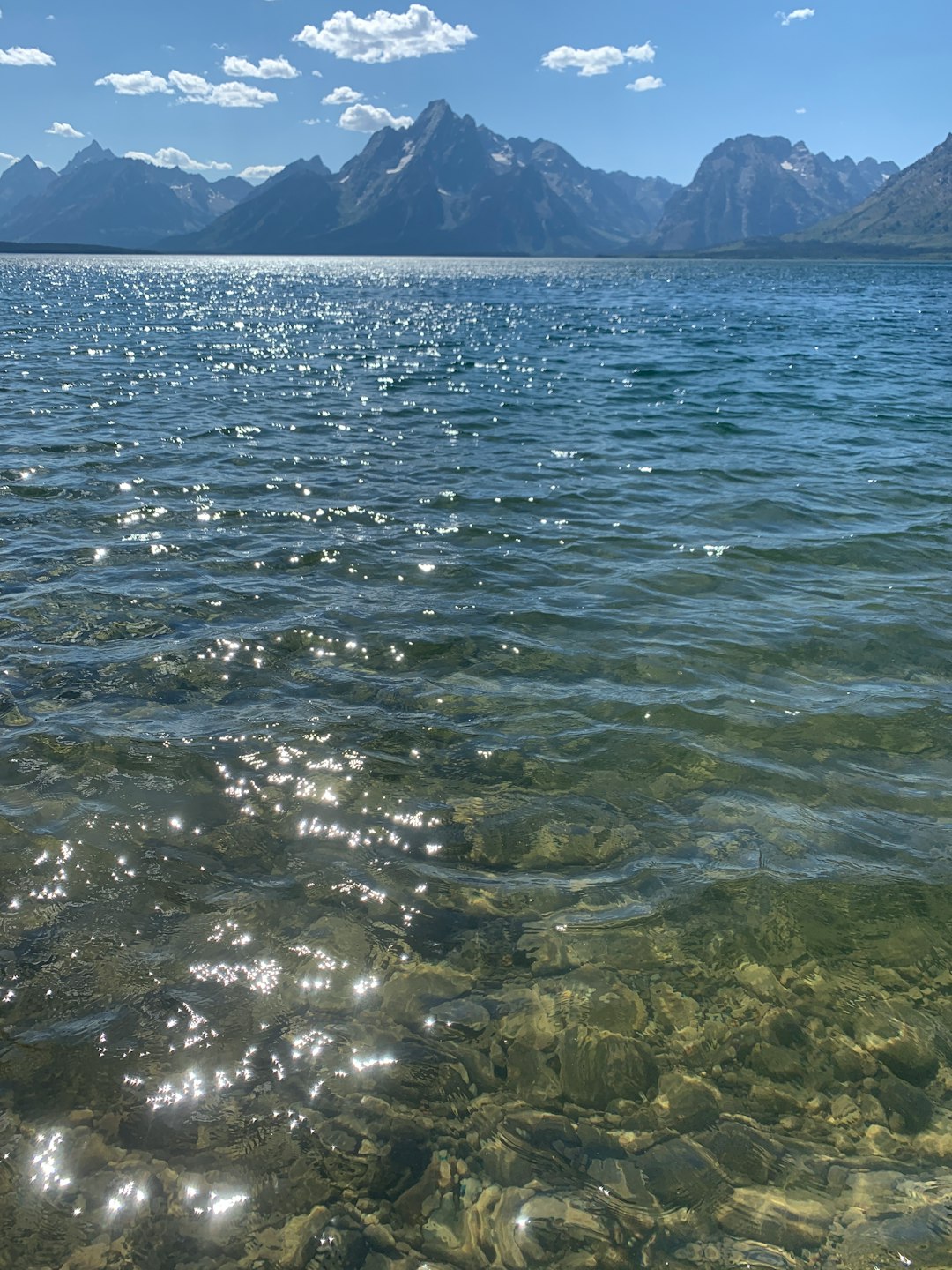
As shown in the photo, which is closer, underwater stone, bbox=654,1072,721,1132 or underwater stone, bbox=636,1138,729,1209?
underwater stone, bbox=636,1138,729,1209

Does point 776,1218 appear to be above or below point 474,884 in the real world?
below

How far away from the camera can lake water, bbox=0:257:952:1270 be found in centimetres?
435

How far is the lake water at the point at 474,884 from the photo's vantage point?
4.35 meters

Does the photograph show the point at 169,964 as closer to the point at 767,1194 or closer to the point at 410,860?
the point at 410,860

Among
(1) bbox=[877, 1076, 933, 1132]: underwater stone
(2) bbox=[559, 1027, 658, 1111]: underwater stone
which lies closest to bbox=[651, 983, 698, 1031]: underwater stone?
(2) bbox=[559, 1027, 658, 1111]: underwater stone

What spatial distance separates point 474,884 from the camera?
673 cm

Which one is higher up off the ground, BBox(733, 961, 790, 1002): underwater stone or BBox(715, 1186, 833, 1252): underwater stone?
BBox(733, 961, 790, 1002): underwater stone

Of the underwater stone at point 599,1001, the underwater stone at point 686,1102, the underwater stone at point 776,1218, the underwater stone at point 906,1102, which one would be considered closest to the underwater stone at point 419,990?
the underwater stone at point 599,1001

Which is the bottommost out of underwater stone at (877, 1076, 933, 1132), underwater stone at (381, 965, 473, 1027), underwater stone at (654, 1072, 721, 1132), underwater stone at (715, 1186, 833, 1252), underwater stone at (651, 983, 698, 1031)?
underwater stone at (715, 1186, 833, 1252)

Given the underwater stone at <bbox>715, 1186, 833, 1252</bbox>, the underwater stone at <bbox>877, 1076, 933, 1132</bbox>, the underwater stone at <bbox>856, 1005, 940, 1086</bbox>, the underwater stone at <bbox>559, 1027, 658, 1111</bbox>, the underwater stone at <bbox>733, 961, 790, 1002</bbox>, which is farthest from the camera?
the underwater stone at <bbox>733, 961, 790, 1002</bbox>

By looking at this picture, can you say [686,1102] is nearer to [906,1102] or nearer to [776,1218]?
[776,1218]

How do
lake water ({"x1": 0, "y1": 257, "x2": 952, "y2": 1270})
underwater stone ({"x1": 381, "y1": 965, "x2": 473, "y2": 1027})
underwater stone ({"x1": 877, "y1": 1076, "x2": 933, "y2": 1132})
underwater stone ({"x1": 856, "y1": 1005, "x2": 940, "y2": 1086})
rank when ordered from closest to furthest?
lake water ({"x1": 0, "y1": 257, "x2": 952, "y2": 1270}) < underwater stone ({"x1": 877, "y1": 1076, "x2": 933, "y2": 1132}) < underwater stone ({"x1": 856, "y1": 1005, "x2": 940, "y2": 1086}) < underwater stone ({"x1": 381, "y1": 965, "x2": 473, "y2": 1027})

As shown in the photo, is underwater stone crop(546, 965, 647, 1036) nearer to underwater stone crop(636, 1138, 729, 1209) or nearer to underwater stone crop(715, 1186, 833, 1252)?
underwater stone crop(636, 1138, 729, 1209)

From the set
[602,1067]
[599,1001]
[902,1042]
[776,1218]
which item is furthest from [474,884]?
[902,1042]
